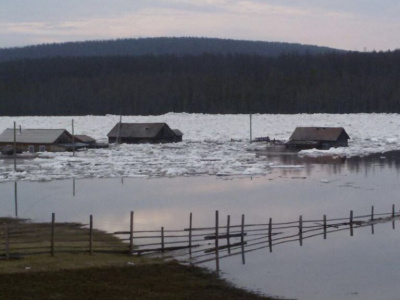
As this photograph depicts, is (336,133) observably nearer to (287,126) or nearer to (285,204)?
(287,126)

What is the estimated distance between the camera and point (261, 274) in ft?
69.2

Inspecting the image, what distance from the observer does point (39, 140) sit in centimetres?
6969

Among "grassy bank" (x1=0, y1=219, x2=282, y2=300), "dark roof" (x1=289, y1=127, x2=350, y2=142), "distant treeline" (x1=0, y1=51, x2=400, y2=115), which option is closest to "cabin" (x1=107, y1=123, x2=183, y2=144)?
"dark roof" (x1=289, y1=127, x2=350, y2=142)

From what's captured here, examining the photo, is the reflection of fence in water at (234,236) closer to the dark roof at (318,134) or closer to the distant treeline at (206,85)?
the dark roof at (318,134)

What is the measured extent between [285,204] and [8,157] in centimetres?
3672

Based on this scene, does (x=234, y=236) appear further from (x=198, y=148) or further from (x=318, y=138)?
(x=318, y=138)

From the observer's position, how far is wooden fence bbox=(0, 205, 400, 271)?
22.5 meters

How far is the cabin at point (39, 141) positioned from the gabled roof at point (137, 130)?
36.7ft

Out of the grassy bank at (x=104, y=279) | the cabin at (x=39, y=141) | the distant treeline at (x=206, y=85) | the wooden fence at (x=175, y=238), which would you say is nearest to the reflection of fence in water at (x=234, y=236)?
the wooden fence at (x=175, y=238)

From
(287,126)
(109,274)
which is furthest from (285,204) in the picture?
(287,126)

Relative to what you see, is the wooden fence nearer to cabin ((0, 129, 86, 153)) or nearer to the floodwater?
the floodwater

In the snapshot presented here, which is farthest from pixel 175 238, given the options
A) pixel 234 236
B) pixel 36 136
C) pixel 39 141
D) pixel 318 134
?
pixel 318 134

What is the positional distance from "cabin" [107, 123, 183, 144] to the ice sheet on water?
2.61 meters

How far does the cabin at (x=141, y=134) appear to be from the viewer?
82000 millimetres
